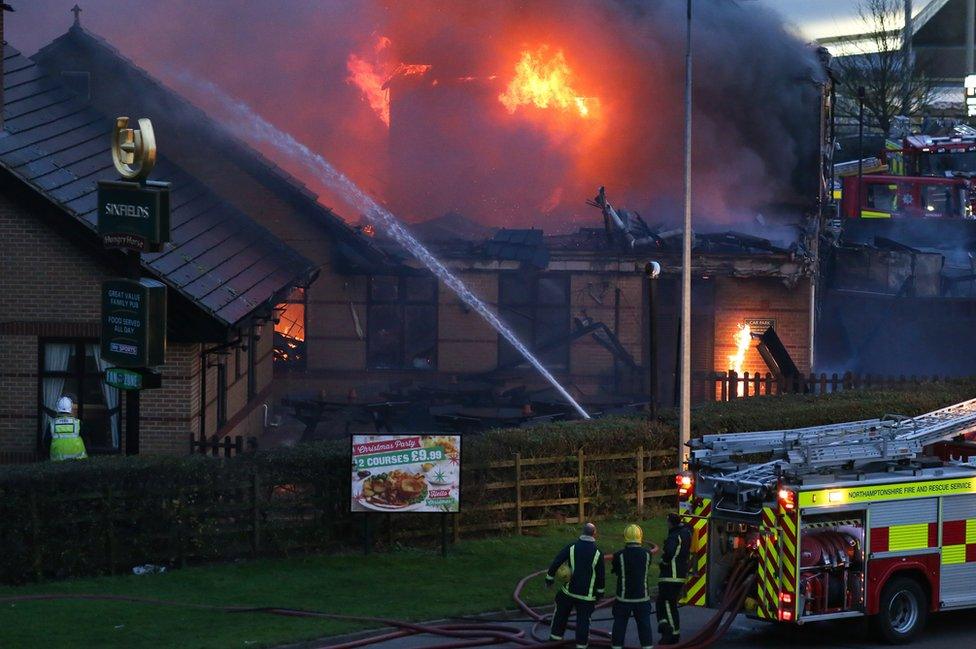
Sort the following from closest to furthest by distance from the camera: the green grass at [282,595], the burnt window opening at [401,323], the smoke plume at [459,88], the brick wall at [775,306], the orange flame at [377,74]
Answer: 1. the green grass at [282,595]
2. the brick wall at [775,306]
3. the burnt window opening at [401,323]
4. the smoke plume at [459,88]
5. the orange flame at [377,74]

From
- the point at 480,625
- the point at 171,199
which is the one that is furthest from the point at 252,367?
the point at 480,625

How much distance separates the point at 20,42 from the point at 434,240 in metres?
13.7

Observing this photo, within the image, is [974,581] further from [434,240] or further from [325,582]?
[434,240]

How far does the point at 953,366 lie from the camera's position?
116 ft

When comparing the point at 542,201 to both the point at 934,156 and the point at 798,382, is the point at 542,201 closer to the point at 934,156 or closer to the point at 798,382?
the point at 798,382

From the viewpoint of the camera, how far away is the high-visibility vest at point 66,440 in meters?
17.8

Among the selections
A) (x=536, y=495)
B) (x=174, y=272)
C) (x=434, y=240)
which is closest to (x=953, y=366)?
(x=434, y=240)

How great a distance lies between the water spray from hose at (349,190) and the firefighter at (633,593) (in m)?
17.2

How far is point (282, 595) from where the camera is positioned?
48.7 feet

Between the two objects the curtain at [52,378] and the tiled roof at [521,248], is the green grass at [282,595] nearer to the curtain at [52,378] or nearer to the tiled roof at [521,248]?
the curtain at [52,378]

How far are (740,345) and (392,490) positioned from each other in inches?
672

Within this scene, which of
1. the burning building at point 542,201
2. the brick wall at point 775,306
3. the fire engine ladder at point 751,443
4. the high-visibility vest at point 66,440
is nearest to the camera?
the fire engine ladder at point 751,443

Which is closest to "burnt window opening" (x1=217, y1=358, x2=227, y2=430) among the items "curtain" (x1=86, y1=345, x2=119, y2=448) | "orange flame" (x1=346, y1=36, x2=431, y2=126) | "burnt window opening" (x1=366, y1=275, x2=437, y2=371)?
"curtain" (x1=86, y1=345, x2=119, y2=448)

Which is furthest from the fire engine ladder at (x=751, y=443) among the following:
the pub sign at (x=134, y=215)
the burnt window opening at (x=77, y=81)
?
the burnt window opening at (x=77, y=81)
